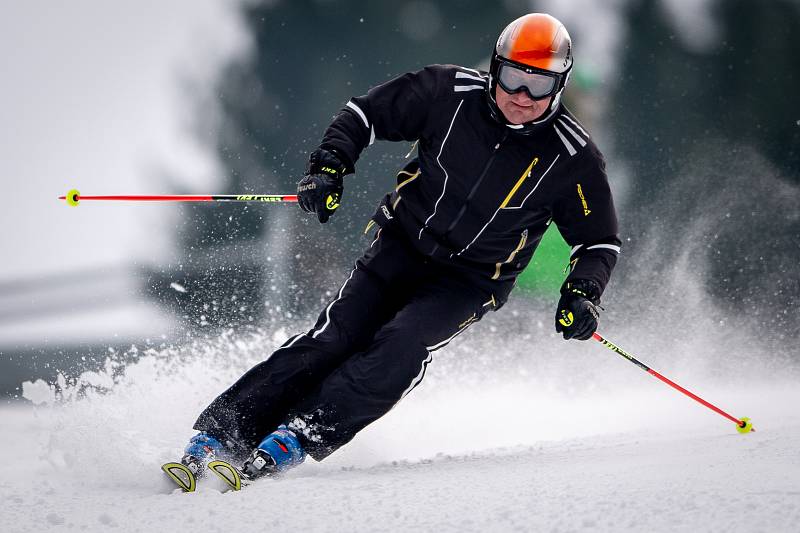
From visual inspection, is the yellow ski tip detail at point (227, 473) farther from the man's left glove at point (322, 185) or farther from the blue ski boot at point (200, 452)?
the man's left glove at point (322, 185)

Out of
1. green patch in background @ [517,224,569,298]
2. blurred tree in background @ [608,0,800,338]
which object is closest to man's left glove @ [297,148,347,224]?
green patch in background @ [517,224,569,298]

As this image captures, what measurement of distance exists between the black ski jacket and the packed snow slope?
727mm

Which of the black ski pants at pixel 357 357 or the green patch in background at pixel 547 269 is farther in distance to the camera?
the green patch in background at pixel 547 269

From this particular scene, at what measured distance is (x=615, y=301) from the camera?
606cm

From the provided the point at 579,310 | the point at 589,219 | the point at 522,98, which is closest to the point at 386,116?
the point at 522,98

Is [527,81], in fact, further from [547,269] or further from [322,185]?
[547,269]

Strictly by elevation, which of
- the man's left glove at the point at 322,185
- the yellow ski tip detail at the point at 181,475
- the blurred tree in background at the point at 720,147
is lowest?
the yellow ski tip detail at the point at 181,475

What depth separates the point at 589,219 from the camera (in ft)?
9.73

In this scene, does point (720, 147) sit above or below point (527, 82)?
above

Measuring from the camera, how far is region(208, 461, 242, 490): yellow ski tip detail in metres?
2.39

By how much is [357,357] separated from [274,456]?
430 mm

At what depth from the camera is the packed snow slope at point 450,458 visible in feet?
6.36

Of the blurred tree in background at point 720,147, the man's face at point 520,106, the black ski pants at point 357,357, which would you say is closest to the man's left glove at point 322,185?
the black ski pants at point 357,357

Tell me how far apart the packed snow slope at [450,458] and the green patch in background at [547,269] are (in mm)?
787
